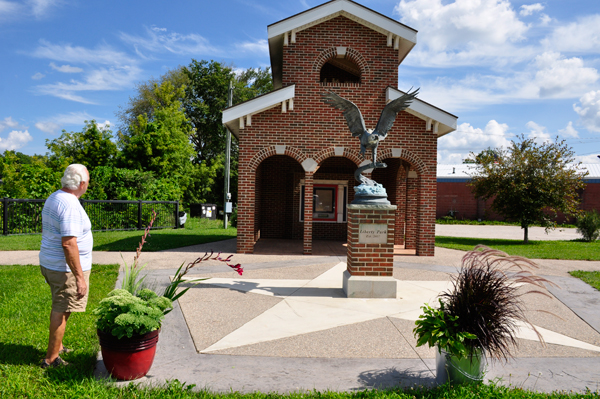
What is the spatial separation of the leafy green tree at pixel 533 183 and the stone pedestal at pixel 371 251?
43.6 feet

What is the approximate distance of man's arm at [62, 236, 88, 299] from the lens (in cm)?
365

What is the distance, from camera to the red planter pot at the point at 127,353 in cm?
364

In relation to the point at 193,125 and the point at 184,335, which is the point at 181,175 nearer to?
the point at 193,125

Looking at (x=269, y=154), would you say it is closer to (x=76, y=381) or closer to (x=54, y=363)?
(x=54, y=363)

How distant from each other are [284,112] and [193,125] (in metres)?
29.3

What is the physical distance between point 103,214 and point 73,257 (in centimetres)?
1554

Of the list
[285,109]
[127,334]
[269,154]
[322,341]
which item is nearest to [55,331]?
[127,334]

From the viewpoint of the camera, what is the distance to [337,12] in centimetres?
1180

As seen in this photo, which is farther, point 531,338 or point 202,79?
point 202,79

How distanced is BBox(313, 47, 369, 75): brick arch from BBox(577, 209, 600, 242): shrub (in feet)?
49.6

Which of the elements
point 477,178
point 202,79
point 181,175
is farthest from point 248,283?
point 202,79

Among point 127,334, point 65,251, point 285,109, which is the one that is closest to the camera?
point 127,334

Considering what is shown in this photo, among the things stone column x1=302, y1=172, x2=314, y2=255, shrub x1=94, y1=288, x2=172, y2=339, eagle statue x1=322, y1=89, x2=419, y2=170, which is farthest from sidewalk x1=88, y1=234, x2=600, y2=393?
stone column x1=302, y1=172, x2=314, y2=255

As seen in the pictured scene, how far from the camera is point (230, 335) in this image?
511 cm
